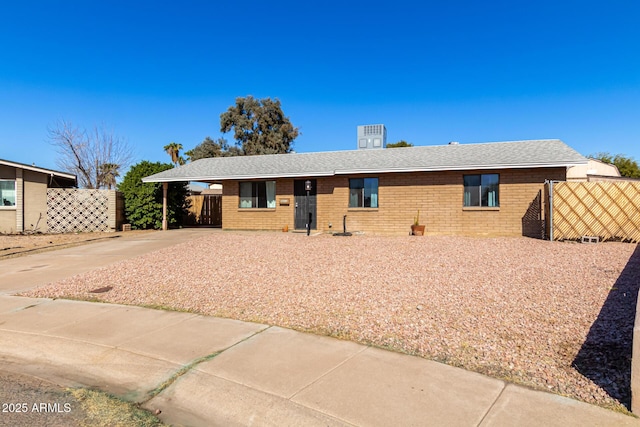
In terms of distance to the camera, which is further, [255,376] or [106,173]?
[106,173]

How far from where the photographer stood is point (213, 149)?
140ft

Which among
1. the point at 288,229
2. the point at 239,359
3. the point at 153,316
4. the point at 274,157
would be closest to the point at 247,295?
the point at 153,316

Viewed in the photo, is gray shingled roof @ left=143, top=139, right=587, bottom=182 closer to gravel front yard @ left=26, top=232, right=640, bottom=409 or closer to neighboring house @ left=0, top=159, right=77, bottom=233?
gravel front yard @ left=26, top=232, right=640, bottom=409

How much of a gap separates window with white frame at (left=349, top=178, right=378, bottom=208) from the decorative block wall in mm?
11431

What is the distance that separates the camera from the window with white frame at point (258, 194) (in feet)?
63.6

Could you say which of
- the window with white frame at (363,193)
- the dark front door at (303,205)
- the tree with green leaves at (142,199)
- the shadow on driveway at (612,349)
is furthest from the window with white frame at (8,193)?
the shadow on driveway at (612,349)

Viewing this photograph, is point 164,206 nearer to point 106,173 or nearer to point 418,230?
point 418,230

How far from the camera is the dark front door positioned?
1858cm

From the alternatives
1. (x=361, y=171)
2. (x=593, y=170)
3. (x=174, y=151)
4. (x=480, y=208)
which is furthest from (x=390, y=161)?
(x=174, y=151)

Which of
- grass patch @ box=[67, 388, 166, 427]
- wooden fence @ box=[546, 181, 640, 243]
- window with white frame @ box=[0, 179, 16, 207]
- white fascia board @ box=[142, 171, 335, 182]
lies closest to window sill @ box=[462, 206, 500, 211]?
wooden fence @ box=[546, 181, 640, 243]

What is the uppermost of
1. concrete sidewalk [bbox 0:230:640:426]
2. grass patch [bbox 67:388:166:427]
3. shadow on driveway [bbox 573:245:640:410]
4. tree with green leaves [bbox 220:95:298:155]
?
tree with green leaves [bbox 220:95:298:155]

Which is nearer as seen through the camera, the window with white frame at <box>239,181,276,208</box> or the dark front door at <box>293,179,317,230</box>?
the dark front door at <box>293,179,317,230</box>

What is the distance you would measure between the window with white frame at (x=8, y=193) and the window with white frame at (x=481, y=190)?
20.2m

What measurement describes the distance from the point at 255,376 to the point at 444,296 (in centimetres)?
373
